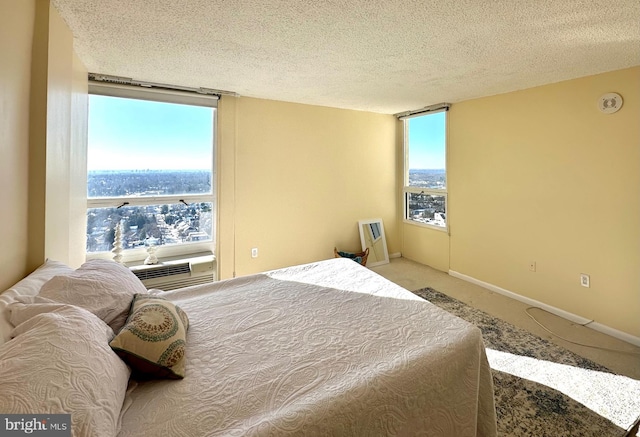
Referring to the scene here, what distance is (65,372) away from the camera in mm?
842

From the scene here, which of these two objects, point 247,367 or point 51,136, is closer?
point 247,367

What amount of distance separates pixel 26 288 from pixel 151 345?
680 mm

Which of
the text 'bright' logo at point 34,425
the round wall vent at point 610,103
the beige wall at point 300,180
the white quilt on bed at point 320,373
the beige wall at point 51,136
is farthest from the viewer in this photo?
the beige wall at point 300,180

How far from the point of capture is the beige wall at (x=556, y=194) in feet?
8.46

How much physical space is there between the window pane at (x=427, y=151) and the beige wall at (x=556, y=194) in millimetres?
240

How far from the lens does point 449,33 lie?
201 centimetres

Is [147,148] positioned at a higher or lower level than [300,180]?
higher

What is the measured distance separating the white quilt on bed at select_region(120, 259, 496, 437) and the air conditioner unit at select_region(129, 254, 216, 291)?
4.55 ft

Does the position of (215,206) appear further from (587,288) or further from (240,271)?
(587,288)

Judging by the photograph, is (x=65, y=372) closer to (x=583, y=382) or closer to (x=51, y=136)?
(x=51, y=136)

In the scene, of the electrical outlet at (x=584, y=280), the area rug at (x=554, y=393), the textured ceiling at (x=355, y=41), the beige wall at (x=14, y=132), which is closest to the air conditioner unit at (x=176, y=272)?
the beige wall at (x=14, y=132)

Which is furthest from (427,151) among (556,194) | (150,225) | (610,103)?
(150,225)

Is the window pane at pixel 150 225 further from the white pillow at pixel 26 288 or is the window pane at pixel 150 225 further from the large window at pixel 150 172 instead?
the white pillow at pixel 26 288

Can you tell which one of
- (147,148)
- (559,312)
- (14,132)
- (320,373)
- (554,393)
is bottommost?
(554,393)
